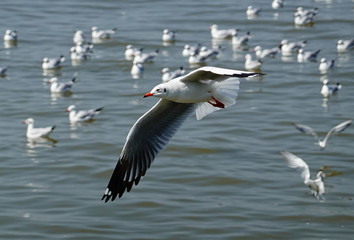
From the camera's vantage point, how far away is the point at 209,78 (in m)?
8.98

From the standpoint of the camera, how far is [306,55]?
20984 millimetres

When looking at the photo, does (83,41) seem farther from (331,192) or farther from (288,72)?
(331,192)

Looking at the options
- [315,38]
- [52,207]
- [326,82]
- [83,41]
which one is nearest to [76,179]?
[52,207]

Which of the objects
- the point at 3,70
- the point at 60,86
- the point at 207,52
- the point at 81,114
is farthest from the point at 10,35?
the point at 81,114

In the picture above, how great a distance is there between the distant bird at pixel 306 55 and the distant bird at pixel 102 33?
4960mm

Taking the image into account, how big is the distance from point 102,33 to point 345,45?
601 cm

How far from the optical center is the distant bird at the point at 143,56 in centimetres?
2034

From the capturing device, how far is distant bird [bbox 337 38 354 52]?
70.3ft

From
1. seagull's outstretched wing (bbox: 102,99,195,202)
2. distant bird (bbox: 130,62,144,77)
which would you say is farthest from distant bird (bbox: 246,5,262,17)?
seagull's outstretched wing (bbox: 102,99,195,202)

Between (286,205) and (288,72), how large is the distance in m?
7.80

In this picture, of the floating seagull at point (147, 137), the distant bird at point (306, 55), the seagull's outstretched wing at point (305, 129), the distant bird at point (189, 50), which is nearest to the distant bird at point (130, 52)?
the distant bird at point (189, 50)

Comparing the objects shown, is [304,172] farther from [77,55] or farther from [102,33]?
[102,33]

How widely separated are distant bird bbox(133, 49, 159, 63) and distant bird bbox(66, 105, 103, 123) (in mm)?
3429

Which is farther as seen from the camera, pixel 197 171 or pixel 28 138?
pixel 28 138
